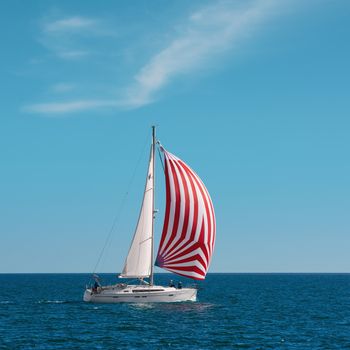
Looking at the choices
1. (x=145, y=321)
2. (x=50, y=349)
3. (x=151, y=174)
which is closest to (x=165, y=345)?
(x=50, y=349)

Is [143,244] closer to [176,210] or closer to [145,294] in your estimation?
[176,210]

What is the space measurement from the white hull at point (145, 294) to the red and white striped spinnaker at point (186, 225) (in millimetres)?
1732

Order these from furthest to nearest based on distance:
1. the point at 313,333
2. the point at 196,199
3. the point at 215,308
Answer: the point at 215,308
the point at 196,199
the point at 313,333

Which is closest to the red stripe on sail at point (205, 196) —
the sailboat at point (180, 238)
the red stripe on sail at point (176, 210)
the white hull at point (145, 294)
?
the sailboat at point (180, 238)

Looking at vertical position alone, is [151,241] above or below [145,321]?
above

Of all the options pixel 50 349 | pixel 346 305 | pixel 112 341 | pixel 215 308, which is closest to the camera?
pixel 50 349

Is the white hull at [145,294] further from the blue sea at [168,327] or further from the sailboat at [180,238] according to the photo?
the blue sea at [168,327]

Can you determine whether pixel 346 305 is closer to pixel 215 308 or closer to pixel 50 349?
pixel 215 308

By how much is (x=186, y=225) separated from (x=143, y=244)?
16.7 feet

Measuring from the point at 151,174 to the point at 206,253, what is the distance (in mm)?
8494

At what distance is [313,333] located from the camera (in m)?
41.8

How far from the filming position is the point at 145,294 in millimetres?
51844

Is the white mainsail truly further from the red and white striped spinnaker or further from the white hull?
the white hull

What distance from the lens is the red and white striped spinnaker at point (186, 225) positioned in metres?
52.4
